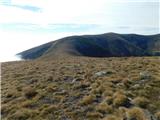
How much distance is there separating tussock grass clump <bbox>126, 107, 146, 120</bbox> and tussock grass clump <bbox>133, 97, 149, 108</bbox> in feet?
3.36

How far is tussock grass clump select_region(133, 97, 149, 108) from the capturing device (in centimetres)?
1738

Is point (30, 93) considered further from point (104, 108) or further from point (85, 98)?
point (104, 108)

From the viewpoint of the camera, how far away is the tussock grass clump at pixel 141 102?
1738 centimetres

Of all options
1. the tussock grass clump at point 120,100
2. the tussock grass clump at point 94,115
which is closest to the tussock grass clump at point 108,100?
the tussock grass clump at point 120,100

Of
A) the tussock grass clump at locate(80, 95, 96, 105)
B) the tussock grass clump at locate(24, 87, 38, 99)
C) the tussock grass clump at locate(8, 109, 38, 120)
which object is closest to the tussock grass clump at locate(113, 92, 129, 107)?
the tussock grass clump at locate(80, 95, 96, 105)

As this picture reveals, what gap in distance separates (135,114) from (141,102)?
2.14 metres

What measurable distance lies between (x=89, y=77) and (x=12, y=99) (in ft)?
26.7

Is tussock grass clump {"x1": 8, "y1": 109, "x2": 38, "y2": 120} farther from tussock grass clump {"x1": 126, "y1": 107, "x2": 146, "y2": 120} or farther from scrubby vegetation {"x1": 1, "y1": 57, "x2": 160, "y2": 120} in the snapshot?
tussock grass clump {"x1": 126, "y1": 107, "x2": 146, "y2": 120}

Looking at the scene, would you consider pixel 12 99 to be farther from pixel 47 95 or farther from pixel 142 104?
pixel 142 104

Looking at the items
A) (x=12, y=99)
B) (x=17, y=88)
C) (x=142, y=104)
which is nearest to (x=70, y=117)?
(x=142, y=104)

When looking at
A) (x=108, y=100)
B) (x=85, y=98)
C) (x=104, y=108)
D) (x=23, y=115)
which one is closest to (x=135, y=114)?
(x=104, y=108)

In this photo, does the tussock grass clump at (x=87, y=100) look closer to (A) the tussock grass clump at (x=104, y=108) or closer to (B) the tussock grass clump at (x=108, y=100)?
(B) the tussock grass clump at (x=108, y=100)

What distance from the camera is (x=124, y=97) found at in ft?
60.7

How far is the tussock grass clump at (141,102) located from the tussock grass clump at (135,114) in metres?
1.02
